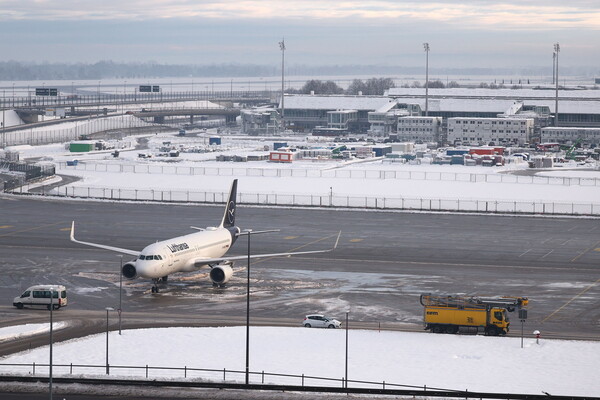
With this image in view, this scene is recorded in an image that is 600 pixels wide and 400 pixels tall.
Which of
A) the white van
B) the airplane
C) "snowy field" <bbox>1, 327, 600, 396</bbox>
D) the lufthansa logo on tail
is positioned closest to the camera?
"snowy field" <bbox>1, 327, 600, 396</bbox>

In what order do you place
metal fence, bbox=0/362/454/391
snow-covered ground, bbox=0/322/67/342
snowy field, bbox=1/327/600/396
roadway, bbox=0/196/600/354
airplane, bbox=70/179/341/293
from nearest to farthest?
metal fence, bbox=0/362/454/391, snowy field, bbox=1/327/600/396, snow-covered ground, bbox=0/322/67/342, roadway, bbox=0/196/600/354, airplane, bbox=70/179/341/293

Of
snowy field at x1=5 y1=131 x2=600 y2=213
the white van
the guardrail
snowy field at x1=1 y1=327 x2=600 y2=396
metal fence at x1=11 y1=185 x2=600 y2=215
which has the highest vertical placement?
snowy field at x1=5 y1=131 x2=600 y2=213

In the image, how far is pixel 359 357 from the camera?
57438 millimetres

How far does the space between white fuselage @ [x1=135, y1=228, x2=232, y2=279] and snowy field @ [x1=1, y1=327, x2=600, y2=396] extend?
37.3 feet

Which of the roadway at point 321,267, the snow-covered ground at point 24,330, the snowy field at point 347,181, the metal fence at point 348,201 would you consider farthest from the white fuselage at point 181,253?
the snowy field at point 347,181

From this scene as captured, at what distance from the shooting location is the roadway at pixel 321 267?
6838 centimetres

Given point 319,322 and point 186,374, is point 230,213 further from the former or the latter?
point 186,374

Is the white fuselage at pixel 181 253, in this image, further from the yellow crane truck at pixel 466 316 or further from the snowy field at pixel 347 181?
the snowy field at pixel 347 181

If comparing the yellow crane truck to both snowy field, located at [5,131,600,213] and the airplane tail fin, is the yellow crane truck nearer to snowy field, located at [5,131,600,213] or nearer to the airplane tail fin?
the airplane tail fin

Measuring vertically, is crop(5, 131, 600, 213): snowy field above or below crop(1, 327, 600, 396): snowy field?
above

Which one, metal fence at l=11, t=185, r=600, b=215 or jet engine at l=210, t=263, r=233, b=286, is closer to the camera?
jet engine at l=210, t=263, r=233, b=286

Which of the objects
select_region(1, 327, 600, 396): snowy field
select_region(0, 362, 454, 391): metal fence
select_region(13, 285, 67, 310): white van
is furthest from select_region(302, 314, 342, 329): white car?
select_region(13, 285, 67, 310): white van

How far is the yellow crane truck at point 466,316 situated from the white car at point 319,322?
584cm

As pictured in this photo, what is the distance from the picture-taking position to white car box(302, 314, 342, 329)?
6444 centimetres
